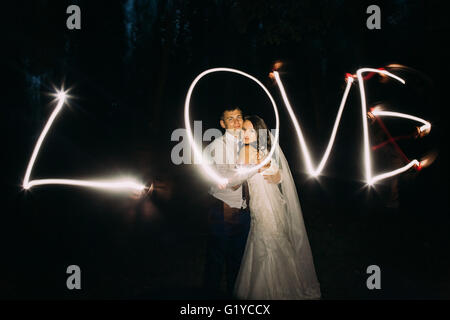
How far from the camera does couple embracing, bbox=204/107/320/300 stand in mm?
3527

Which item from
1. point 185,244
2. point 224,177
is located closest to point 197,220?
point 185,244

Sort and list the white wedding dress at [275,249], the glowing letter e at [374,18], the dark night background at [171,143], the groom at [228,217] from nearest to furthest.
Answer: the white wedding dress at [275,249] → the groom at [228,217] → the dark night background at [171,143] → the glowing letter e at [374,18]

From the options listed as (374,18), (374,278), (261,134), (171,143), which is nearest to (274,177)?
(261,134)

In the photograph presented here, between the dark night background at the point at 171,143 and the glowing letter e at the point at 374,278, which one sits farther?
the dark night background at the point at 171,143

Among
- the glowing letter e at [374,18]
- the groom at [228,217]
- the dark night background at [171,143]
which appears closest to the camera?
the groom at [228,217]

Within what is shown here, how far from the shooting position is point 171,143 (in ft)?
48.6

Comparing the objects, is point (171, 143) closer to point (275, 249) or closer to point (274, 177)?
point (274, 177)

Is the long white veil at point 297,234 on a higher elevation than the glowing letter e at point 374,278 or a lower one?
higher

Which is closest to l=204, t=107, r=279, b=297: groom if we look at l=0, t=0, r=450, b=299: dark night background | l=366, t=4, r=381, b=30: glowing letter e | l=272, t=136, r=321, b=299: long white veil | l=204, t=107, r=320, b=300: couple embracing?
l=204, t=107, r=320, b=300: couple embracing

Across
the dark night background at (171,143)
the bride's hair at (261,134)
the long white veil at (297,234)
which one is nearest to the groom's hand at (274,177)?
the long white veil at (297,234)

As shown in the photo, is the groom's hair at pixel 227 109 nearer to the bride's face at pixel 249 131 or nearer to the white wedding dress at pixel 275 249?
the bride's face at pixel 249 131

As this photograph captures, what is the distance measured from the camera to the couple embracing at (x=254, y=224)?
11.6 feet

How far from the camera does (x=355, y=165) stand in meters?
14.2

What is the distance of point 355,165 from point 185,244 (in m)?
11.2
